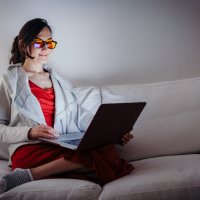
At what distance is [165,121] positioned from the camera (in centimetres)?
149

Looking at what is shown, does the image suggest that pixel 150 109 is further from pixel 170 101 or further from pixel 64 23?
pixel 64 23

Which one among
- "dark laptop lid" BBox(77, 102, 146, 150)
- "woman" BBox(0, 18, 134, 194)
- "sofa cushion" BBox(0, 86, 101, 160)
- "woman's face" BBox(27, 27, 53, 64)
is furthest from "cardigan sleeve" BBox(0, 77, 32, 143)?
"sofa cushion" BBox(0, 86, 101, 160)

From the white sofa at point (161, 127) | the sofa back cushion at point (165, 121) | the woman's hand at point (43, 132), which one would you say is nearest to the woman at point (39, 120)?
the woman's hand at point (43, 132)

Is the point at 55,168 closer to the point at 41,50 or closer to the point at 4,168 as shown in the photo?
the point at 4,168

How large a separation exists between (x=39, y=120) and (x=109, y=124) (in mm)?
470

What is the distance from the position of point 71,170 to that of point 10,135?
1.31ft

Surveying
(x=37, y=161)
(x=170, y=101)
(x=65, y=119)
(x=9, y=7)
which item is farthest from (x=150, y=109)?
(x=9, y=7)

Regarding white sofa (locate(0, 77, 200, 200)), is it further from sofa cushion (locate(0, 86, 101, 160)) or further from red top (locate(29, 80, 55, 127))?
red top (locate(29, 80, 55, 127))

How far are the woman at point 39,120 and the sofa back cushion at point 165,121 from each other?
23 centimetres

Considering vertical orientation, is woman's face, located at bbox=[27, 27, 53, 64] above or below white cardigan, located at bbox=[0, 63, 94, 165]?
above

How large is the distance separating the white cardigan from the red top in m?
0.04

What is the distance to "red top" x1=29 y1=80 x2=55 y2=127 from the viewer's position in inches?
55.8

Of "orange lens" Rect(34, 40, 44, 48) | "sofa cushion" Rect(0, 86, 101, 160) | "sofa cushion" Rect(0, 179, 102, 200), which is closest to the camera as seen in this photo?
"sofa cushion" Rect(0, 179, 102, 200)

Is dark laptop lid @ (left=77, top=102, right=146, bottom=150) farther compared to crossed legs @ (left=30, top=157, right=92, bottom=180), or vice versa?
crossed legs @ (left=30, top=157, right=92, bottom=180)
